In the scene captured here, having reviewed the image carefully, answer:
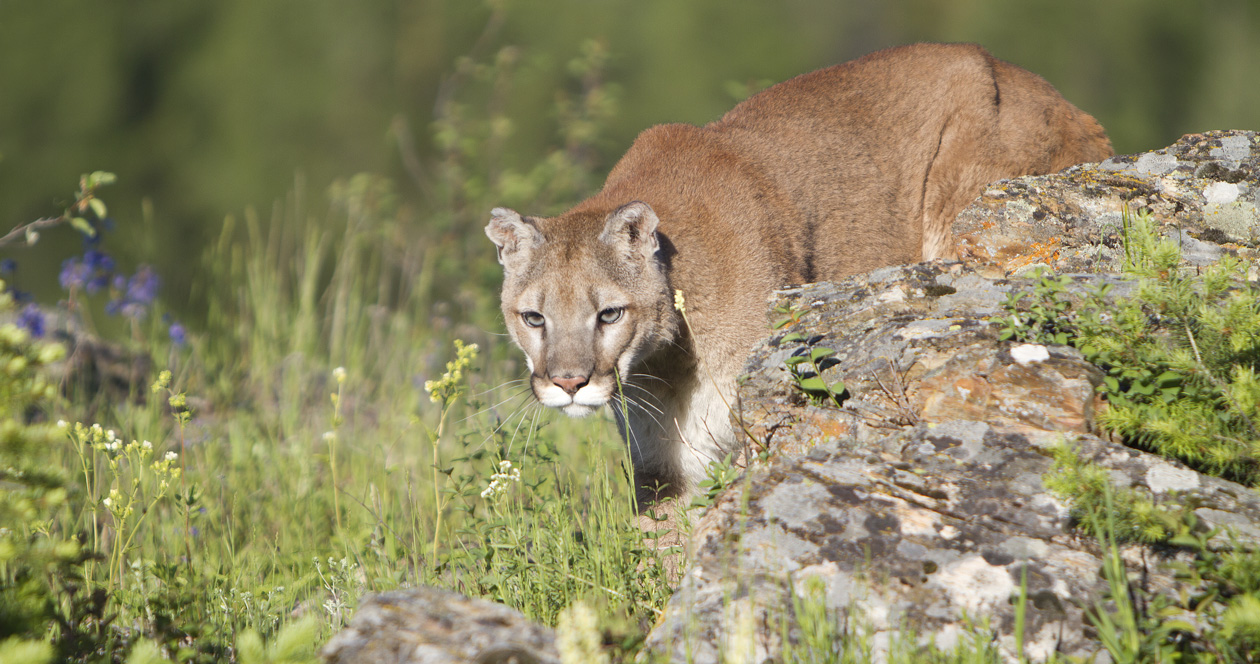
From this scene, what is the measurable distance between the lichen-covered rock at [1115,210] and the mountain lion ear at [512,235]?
2113mm

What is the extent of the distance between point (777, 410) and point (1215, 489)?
1.44 m

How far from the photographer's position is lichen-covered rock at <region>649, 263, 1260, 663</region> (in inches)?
101

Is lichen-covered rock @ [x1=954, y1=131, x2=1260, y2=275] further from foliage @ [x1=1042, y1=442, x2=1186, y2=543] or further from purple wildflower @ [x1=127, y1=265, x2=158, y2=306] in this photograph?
purple wildflower @ [x1=127, y1=265, x2=158, y2=306]

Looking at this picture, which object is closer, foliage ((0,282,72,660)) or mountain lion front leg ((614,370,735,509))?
foliage ((0,282,72,660))

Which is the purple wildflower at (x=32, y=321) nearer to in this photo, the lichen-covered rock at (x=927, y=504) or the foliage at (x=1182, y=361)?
the lichen-covered rock at (x=927, y=504)

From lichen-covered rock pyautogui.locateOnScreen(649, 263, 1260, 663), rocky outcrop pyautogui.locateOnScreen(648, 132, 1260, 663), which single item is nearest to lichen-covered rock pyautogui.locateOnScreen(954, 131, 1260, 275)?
rocky outcrop pyautogui.locateOnScreen(648, 132, 1260, 663)

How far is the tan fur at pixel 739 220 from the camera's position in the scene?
4793 millimetres

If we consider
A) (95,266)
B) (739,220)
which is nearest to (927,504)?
(739,220)

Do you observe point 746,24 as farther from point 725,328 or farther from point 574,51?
point 725,328

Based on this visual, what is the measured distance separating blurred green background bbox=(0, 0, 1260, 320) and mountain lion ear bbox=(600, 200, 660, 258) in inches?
299

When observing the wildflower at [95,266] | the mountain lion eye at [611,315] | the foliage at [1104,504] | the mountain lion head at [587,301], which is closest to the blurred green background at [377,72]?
the wildflower at [95,266]

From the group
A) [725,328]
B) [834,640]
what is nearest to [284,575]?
[725,328]

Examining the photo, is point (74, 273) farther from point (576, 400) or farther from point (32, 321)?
point (576, 400)

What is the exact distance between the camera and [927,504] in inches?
112
